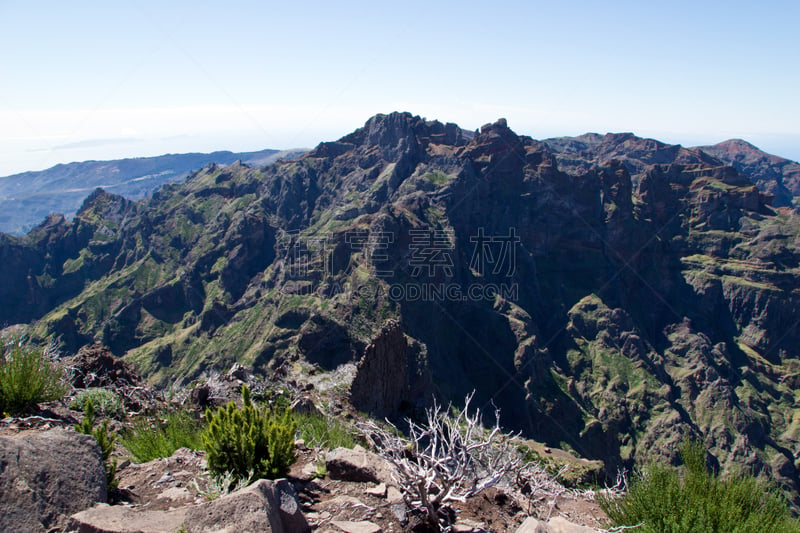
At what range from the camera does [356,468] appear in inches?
255

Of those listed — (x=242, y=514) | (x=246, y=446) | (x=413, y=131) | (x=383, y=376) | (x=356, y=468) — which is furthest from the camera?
(x=413, y=131)

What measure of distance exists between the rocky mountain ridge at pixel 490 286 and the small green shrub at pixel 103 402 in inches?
792

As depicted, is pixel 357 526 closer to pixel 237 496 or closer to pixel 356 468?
pixel 356 468

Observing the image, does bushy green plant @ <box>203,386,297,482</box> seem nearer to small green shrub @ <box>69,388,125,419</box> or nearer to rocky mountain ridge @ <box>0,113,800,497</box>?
small green shrub @ <box>69,388,125,419</box>

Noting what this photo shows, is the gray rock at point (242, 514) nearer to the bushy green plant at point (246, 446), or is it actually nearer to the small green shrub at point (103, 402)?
the bushy green plant at point (246, 446)

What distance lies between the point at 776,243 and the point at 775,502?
152 metres

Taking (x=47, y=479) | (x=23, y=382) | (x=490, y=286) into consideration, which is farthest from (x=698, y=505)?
(x=490, y=286)

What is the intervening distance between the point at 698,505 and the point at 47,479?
7.22 m

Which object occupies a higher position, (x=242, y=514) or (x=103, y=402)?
(x=242, y=514)

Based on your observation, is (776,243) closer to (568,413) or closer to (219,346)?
(568,413)

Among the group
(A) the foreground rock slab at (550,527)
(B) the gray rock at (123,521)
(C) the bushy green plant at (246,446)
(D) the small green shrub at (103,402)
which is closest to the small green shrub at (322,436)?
(C) the bushy green plant at (246,446)

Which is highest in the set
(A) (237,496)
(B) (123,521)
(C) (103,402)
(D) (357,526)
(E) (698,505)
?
(A) (237,496)

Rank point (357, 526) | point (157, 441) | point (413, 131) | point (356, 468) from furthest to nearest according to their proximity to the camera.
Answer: point (413, 131) < point (157, 441) < point (356, 468) < point (357, 526)

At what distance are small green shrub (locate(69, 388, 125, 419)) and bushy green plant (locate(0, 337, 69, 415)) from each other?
5.17 feet
